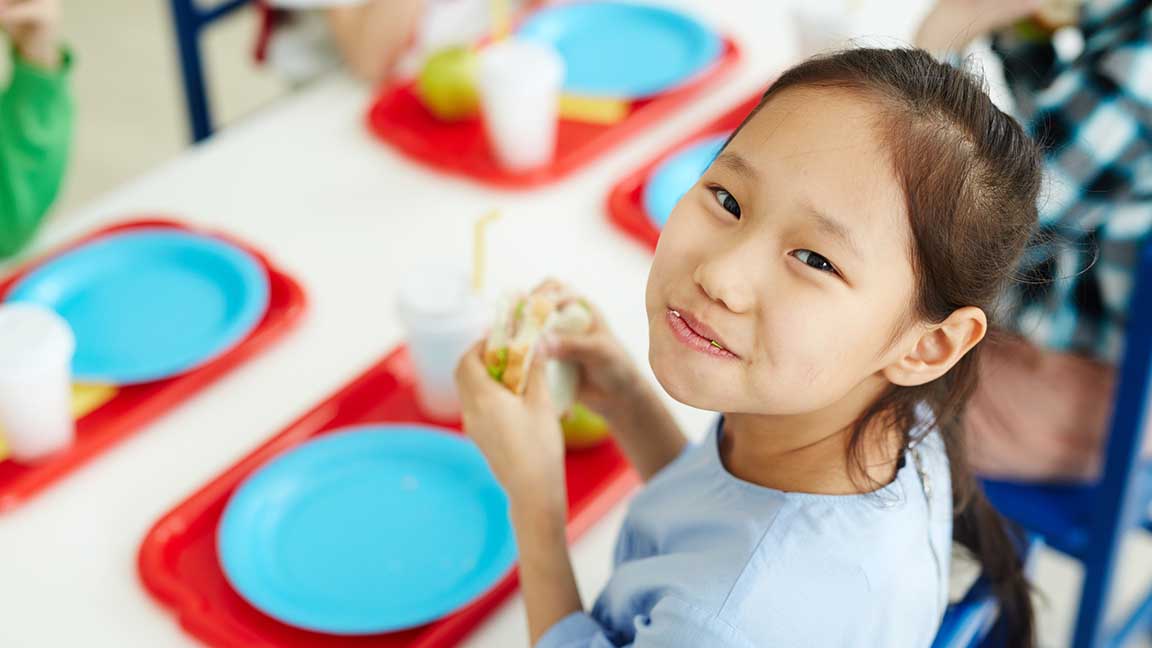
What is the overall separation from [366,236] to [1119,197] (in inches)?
30.0

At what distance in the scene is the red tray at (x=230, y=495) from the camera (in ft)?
3.01

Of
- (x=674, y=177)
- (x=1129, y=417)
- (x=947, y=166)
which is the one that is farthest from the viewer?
(x=674, y=177)

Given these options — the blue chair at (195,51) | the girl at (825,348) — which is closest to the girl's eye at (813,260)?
the girl at (825,348)

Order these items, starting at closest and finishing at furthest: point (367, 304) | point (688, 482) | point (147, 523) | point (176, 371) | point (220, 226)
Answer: point (688, 482) → point (147, 523) → point (176, 371) → point (367, 304) → point (220, 226)

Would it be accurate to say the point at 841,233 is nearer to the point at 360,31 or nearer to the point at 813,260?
the point at 813,260

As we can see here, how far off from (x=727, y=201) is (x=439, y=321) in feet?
1.26

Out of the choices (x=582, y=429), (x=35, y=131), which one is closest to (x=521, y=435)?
(x=582, y=429)

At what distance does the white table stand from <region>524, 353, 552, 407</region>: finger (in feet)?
0.50

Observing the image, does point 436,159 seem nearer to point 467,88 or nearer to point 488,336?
point 467,88

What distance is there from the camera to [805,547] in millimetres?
752

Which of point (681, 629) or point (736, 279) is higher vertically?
point (736, 279)

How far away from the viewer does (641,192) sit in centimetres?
138

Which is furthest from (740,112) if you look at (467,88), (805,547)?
(805,547)

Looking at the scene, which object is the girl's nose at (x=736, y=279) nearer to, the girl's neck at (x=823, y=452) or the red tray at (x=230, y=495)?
the girl's neck at (x=823, y=452)
